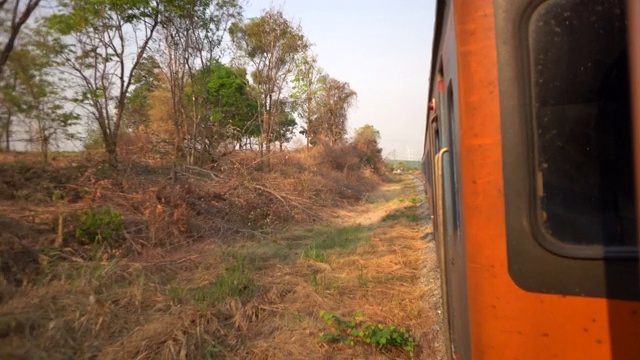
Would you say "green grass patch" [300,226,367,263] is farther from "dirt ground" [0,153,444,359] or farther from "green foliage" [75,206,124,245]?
"green foliage" [75,206,124,245]

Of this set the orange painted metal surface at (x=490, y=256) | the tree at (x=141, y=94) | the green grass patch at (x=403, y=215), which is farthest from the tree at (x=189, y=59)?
the orange painted metal surface at (x=490, y=256)

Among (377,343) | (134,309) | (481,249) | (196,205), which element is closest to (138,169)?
(196,205)

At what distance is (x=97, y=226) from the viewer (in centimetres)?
640

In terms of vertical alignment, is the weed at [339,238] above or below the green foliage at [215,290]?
below

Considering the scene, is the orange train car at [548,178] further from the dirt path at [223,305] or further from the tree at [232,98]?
the tree at [232,98]

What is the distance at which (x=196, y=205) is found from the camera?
28.5 ft

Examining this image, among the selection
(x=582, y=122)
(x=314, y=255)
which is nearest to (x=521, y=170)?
(x=582, y=122)

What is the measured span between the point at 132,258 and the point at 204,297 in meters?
2.05

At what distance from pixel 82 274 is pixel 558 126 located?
5.24m

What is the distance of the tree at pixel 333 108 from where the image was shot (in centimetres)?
2709

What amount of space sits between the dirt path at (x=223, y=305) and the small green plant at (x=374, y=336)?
61 mm

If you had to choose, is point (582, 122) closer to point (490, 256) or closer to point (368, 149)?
point (490, 256)

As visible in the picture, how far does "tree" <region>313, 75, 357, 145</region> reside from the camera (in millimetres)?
27094

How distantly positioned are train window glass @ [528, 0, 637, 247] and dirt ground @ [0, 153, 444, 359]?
281 cm
